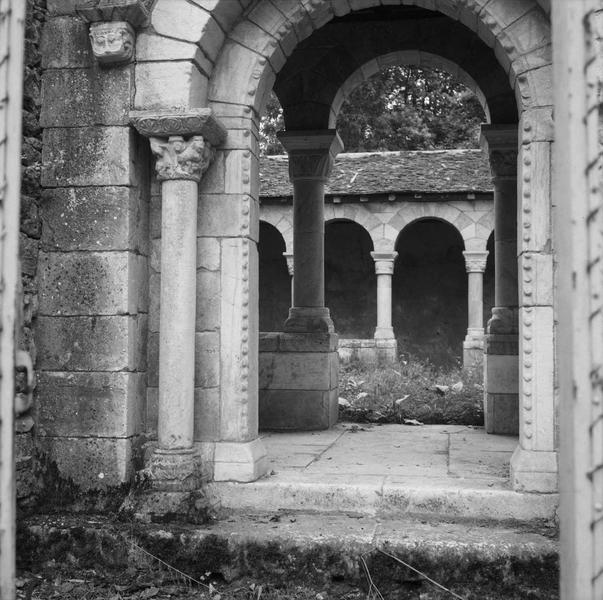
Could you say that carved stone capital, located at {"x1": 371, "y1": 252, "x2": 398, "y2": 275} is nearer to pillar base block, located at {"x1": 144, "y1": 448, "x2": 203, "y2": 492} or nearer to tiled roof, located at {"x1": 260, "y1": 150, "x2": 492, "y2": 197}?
tiled roof, located at {"x1": 260, "y1": 150, "x2": 492, "y2": 197}

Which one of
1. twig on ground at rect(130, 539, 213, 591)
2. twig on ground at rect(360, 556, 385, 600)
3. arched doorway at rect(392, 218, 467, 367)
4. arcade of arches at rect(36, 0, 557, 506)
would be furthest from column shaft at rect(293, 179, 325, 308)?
Answer: arched doorway at rect(392, 218, 467, 367)

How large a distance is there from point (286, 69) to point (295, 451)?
3.81 metres

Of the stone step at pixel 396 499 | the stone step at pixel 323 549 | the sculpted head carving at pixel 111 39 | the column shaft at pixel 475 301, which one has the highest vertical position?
the sculpted head carving at pixel 111 39

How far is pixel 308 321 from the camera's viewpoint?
282 inches

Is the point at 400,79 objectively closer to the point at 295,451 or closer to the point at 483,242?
the point at 483,242

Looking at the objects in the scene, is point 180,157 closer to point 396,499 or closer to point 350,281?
point 396,499

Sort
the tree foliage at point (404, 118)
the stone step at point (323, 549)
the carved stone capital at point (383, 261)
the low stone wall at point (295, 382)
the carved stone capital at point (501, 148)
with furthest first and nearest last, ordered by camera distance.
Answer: the tree foliage at point (404, 118), the carved stone capital at point (383, 261), the low stone wall at point (295, 382), the carved stone capital at point (501, 148), the stone step at point (323, 549)

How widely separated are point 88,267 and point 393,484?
214 centimetres

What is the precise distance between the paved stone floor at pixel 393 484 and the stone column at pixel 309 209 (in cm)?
188

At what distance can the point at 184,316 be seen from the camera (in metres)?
4.20

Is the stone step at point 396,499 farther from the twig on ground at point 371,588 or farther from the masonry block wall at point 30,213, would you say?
the masonry block wall at point 30,213

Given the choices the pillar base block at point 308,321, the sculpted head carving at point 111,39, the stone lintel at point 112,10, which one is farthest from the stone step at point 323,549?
the pillar base block at point 308,321

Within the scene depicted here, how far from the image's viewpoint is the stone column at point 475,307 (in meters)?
14.8

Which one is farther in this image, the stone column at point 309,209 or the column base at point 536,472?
the stone column at point 309,209
